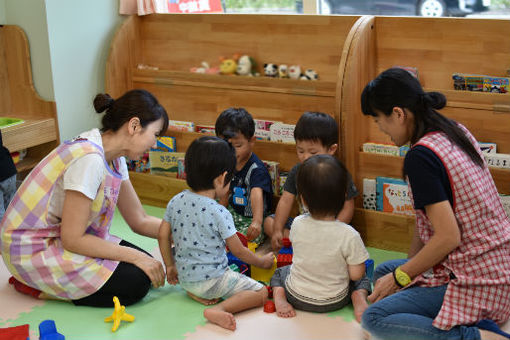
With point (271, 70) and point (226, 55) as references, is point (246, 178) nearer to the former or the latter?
point (271, 70)

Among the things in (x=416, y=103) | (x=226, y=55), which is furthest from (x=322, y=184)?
(x=226, y=55)

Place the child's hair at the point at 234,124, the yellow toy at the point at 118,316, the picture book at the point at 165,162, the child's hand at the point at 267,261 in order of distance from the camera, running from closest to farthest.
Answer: the yellow toy at the point at 118,316, the child's hand at the point at 267,261, the child's hair at the point at 234,124, the picture book at the point at 165,162

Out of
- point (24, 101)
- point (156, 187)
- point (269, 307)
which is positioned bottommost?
point (269, 307)

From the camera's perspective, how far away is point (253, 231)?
2619mm

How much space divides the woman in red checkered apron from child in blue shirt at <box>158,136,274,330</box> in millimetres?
464

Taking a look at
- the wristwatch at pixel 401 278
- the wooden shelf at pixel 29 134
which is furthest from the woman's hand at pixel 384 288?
the wooden shelf at pixel 29 134

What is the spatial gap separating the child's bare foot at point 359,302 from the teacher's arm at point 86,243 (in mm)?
677

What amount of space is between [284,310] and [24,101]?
1908 millimetres

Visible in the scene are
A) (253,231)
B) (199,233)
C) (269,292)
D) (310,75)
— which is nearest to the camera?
(199,233)

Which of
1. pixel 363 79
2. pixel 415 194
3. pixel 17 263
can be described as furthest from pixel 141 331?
pixel 363 79

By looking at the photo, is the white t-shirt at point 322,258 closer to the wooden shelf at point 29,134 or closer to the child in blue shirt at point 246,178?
the child in blue shirt at point 246,178

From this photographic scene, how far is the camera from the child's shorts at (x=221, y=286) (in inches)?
84.4

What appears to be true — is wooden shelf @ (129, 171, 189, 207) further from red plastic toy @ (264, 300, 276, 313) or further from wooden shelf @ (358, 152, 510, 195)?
red plastic toy @ (264, 300, 276, 313)

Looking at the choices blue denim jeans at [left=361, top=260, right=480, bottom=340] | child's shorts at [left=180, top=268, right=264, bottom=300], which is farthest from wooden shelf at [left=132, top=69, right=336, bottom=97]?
blue denim jeans at [left=361, top=260, right=480, bottom=340]
